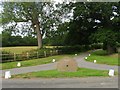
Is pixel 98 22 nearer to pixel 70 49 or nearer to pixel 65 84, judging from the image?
pixel 70 49

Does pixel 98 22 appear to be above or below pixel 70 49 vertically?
above

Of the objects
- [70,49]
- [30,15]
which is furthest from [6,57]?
[70,49]

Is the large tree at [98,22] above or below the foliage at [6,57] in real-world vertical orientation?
above

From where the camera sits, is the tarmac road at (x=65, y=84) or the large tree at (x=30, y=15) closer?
the tarmac road at (x=65, y=84)

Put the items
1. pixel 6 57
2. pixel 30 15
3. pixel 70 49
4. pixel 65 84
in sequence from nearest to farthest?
pixel 65 84 → pixel 6 57 → pixel 30 15 → pixel 70 49

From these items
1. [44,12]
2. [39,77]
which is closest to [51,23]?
[44,12]

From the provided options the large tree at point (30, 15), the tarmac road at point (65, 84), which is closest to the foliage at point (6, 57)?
the large tree at point (30, 15)

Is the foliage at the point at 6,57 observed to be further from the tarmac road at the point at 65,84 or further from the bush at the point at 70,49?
the tarmac road at the point at 65,84

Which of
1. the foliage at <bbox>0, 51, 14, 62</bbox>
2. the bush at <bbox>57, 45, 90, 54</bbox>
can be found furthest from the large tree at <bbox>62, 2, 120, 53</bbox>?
the foliage at <bbox>0, 51, 14, 62</bbox>

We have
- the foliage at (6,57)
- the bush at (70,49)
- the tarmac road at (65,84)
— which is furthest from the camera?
the bush at (70,49)

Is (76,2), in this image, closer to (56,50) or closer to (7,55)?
(56,50)

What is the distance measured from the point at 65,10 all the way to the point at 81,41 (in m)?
7.16

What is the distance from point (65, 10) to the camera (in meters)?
45.3

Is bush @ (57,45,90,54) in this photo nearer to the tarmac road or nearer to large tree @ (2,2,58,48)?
large tree @ (2,2,58,48)
